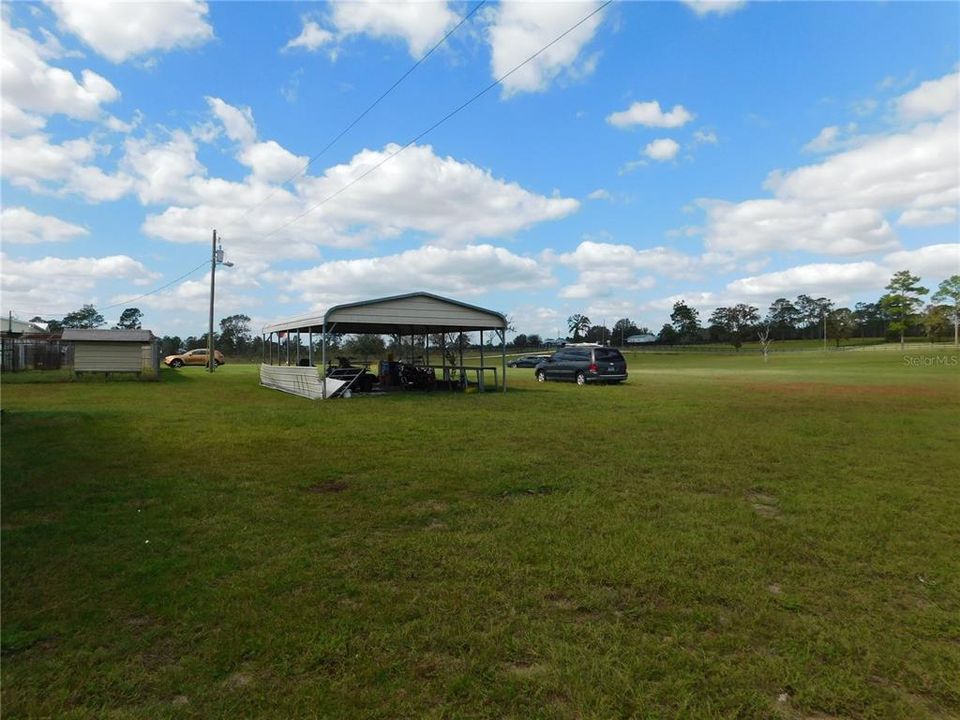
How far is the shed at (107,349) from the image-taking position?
22.5m

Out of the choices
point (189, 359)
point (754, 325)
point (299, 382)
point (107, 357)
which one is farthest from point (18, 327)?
point (754, 325)

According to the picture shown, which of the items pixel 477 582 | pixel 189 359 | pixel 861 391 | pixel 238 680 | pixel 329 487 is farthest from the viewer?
pixel 189 359

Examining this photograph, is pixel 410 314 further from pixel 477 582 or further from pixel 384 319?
pixel 477 582

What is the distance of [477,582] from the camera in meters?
3.56

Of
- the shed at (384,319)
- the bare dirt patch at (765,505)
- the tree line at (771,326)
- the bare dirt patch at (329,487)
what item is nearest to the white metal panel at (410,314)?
the shed at (384,319)

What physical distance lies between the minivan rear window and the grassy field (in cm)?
1461

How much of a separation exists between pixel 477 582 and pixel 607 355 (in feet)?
64.3

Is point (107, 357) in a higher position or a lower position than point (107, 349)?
lower

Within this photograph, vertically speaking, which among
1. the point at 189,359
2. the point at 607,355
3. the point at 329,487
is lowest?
the point at 329,487

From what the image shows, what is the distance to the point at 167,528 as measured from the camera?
4.45m

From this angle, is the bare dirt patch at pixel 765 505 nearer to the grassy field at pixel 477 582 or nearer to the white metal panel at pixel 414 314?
the grassy field at pixel 477 582

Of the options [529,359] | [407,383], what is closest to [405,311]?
[407,383]

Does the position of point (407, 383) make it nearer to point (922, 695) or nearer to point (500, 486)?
point (500, 486)

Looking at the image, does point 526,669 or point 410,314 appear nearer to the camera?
point 526,669
